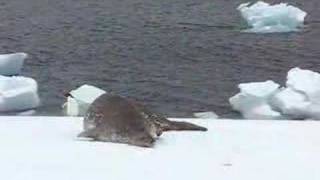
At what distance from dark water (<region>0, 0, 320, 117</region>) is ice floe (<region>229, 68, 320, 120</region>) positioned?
2.00ft

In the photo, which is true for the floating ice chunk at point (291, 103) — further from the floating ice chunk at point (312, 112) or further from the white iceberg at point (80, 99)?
the white iceberg at point (80, 99)

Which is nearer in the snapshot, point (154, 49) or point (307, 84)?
point (307, 84)

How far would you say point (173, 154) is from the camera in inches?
81.4

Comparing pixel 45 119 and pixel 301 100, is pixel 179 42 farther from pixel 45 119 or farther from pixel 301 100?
pixel 45 119

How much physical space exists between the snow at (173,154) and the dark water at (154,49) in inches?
137

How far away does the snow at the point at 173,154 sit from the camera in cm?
189

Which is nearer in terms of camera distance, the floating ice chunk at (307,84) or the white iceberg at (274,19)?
the floating ice chunk at (307,84)

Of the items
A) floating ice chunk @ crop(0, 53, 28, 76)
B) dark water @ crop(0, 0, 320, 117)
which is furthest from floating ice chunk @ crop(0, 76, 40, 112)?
floating ice chunk @ crop(0, 53, 28, 76)

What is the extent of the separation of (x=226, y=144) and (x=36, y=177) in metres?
0.54

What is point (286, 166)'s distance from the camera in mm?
1970

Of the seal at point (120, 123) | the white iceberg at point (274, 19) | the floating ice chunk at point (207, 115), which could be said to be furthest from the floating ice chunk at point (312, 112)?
the white iceberg at point (274, 19)

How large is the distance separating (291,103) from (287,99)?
2.7 inches

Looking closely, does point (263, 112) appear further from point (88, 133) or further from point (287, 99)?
point (88, 133)

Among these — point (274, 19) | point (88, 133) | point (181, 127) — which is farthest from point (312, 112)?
point (274, 19)
